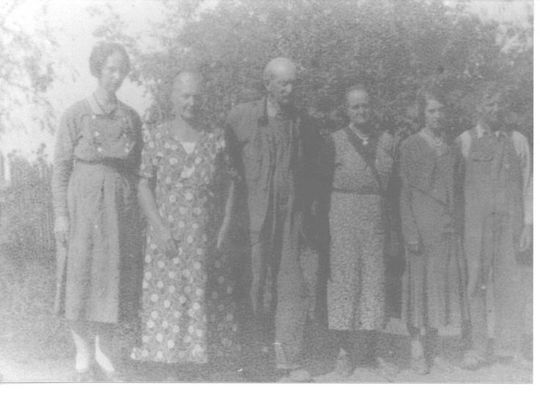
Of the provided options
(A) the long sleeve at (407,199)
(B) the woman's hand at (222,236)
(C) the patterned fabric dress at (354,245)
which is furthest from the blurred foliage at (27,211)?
(A) the long sleeve at (407,199)

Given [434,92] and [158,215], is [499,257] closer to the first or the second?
[434,92]

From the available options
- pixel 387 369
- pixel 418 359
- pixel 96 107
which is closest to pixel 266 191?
pixel 96 107

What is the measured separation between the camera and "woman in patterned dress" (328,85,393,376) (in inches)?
172

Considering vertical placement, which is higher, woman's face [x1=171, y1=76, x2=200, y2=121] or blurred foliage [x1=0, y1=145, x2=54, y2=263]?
woman's face [x1=171, y1=76, x2=200, y2=121]

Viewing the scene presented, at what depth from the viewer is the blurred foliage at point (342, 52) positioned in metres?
4.29

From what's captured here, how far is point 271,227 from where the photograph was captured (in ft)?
13.9

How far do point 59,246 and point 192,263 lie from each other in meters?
0.75

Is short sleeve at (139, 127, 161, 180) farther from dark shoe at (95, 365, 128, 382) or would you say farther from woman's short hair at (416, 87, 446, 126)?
woman's short hair at (416, 87, 446, 126)

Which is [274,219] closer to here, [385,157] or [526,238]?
[385,157]

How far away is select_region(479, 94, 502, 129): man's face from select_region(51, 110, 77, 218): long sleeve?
2.40m

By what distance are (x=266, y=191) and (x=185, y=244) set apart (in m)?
0.56

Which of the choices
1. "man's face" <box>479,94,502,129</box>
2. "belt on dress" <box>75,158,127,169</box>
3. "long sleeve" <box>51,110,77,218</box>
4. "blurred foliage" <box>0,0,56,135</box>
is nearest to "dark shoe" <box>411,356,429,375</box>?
"man's face" <box>479,94,502,129</box>

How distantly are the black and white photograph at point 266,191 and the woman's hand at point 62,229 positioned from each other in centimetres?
1

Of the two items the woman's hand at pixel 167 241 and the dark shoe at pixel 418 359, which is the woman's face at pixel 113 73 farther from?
the dark shoe at pixel 418 359
